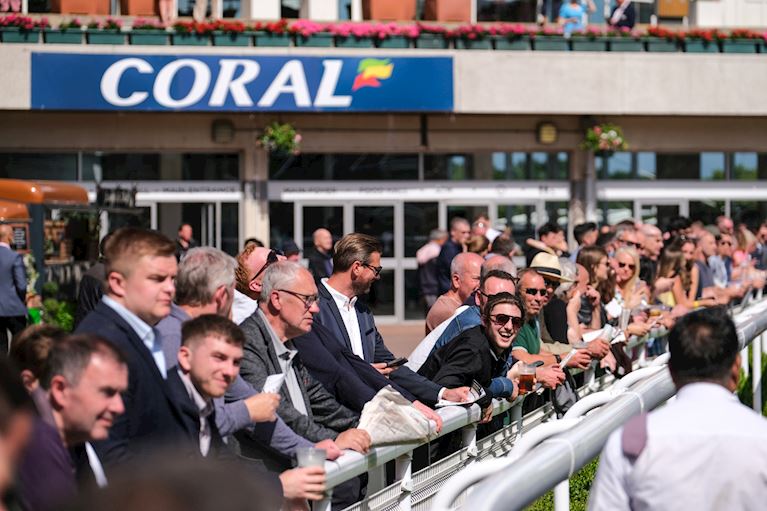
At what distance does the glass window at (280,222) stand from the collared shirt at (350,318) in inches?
731

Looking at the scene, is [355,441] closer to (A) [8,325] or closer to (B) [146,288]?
(B) [146,288]

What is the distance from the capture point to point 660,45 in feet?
89.2

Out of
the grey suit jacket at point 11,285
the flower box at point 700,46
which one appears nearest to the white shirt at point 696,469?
the grey suit jacket at point 11,285

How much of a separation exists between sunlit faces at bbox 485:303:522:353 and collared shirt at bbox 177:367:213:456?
3.02 m

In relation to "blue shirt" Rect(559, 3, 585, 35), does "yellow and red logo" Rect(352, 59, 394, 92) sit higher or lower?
lower

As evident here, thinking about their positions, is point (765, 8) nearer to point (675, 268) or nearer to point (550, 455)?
point (675, 268)

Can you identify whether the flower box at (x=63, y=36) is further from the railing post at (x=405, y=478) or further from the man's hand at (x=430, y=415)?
the railing post at (x=405, y=478)

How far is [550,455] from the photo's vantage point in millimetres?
4117

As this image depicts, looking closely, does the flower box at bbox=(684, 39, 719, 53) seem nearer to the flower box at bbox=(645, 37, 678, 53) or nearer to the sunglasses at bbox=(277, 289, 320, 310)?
the flower box at bbox=(645, 37, 678, 53)

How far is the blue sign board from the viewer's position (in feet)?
82.8

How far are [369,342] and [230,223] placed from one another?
61.0 feet

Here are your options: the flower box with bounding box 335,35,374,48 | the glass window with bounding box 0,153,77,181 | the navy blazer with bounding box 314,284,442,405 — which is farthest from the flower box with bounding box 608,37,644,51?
the navy blazer with bounding box 314,284,442,405

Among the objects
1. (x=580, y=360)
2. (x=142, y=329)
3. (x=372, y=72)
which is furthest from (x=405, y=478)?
(x=372, y=72)

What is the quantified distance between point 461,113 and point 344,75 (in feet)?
8.29
